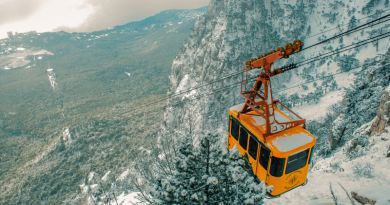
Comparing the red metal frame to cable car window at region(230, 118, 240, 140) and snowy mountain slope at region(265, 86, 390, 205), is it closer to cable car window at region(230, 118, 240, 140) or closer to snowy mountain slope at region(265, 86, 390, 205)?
cable car window at region(230, 118, 240, 140)

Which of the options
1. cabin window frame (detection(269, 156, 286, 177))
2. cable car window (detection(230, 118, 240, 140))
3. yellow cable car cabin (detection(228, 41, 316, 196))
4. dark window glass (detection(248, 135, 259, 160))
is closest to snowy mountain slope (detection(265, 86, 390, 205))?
yellow cable car cabin (detection(228, 41, 316, 196))

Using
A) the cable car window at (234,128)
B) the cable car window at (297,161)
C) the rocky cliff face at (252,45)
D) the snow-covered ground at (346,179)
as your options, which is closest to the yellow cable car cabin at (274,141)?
the cable car window at (297,161)

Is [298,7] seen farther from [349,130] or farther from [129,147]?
[349,130]

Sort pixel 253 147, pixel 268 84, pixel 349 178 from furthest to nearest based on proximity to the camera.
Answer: pixel 349 178
pixel 253 147
pixel 268 84

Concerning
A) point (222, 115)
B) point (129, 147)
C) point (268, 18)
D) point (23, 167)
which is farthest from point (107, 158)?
point (268, 18)

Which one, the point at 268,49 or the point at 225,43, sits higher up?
the point at 225,43

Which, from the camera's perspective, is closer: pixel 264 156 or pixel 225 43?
pixel 264 156

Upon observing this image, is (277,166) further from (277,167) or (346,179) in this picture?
(346,179)

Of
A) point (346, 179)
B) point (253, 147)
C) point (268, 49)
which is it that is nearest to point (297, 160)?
point (253, 147)
